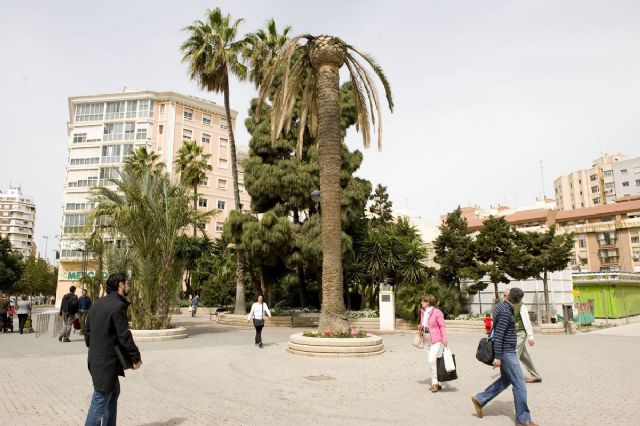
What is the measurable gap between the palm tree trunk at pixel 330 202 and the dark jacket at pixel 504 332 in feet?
24.8

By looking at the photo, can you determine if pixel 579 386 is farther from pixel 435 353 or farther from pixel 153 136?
pixel 153 136

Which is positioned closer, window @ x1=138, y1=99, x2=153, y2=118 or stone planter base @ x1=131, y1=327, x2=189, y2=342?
stone planter base @ x1=131, y1=327, x2=189, y2=342

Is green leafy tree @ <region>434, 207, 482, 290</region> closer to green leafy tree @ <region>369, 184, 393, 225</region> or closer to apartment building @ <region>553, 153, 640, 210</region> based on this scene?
green leafy tree @ <region>369, 184, 393, 225</region>

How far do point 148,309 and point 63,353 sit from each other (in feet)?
13.0

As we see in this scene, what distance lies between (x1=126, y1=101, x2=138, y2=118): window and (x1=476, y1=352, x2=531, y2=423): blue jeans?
63.0 metres

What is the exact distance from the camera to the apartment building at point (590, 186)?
95062mm

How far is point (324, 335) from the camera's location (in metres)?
12.9

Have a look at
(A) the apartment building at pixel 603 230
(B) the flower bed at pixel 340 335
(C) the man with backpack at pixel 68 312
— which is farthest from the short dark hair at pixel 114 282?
(A) the apartment building at pixel 603 230

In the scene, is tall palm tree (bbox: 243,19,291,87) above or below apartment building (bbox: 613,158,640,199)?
below

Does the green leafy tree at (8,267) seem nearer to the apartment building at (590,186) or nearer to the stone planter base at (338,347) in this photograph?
the stone planter base at (338,347)

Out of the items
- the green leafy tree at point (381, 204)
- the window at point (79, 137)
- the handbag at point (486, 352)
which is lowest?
the handbag at point (486, 352)

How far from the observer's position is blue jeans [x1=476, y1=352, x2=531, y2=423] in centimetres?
548

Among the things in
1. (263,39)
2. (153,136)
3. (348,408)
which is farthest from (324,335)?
(153,136)

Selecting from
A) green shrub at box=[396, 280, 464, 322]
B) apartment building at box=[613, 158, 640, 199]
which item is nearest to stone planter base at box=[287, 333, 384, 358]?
green shrub at box=[396, 280, 464, 322]
